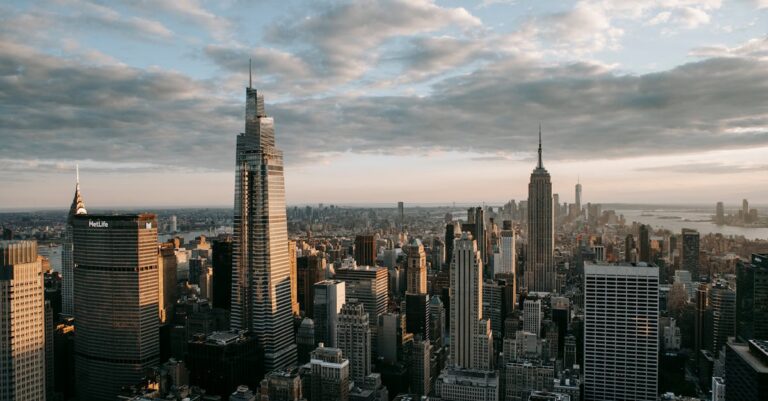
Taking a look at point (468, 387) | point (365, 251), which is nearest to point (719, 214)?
point (468, 387)

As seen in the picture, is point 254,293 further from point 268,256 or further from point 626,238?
point 626,238

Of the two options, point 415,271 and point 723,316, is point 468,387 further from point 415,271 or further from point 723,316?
point 415,271

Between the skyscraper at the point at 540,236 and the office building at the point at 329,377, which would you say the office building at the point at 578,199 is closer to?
the skyscraper at the point at 540,236

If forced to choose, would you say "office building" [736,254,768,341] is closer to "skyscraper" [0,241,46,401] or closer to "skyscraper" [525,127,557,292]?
"skyscraper" [525,127,557,292]

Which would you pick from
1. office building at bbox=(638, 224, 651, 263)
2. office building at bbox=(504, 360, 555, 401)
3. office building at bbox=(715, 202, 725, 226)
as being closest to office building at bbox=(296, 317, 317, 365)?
office building at bbox=(504, 360, 555, 401)

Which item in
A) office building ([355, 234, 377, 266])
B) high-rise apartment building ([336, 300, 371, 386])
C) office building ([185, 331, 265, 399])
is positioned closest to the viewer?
office building ([185, 331, 265, 399])

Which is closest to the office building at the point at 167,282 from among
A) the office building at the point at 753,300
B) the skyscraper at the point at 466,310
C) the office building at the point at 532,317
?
the skyscraper at the point at 466,310
